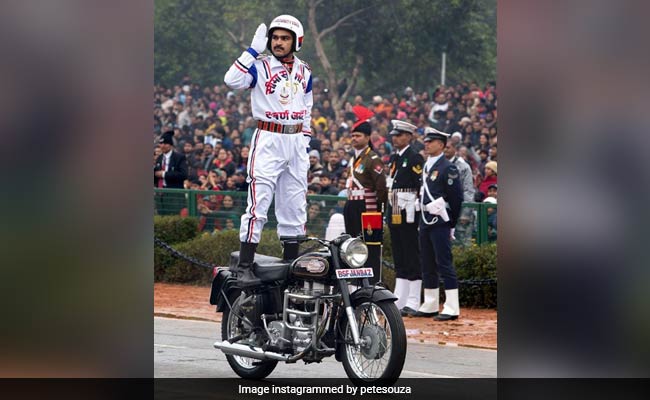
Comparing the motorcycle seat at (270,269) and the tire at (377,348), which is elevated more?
the motorcycle seat at (270,269)

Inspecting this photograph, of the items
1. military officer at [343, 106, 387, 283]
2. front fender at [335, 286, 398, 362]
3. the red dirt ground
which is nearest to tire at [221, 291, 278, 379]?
front fender at [335, 286, 398, 362]

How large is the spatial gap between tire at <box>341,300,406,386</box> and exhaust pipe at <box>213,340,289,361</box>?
0.47 meters

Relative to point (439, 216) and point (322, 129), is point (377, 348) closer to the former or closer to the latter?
point (439, 216)

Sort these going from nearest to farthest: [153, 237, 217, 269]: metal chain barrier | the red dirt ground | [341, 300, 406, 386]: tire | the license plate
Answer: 1. [341, 300, 406, 386]: tire
2. the license plate
3. the red dirt ground
4. [153, 237, 217, 269]: metal chain barrier

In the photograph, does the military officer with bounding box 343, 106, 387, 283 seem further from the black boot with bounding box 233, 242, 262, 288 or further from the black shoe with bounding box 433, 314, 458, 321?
the black boot with bounding box 233, 242, 262, 288

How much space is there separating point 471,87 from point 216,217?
437 inches

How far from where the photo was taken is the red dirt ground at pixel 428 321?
11109 mm

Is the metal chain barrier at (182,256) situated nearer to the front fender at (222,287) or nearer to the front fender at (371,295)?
the front fender at (222,287)

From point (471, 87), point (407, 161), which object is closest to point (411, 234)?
point (407, 161)

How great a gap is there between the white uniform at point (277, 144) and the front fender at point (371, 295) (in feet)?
3.38

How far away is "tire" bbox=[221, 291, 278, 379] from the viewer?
811 centimetres

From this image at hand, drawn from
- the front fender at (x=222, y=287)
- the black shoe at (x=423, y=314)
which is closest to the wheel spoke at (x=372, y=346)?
the front fender at (x=222, y=287)
